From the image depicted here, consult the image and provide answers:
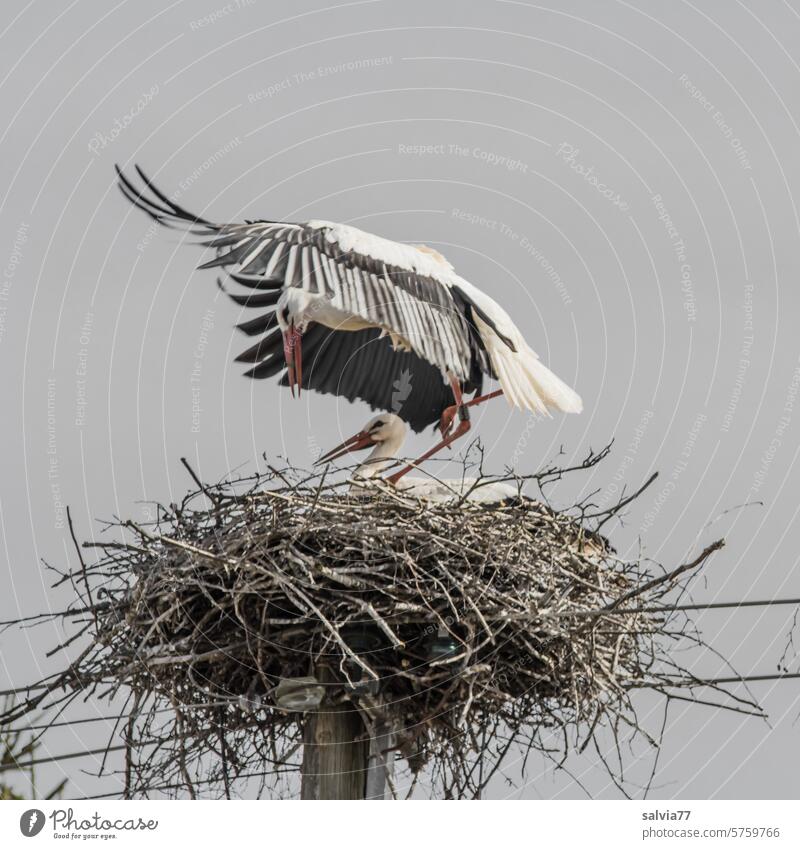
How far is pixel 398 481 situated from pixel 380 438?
0.59 m

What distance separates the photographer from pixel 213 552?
6.08 metres

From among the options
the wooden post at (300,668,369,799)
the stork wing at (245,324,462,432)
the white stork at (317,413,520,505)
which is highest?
the stork wing at (245,324,462,432)

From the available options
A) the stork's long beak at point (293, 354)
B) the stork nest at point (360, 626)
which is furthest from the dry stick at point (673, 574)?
the stork's long beak at point (293, 354)

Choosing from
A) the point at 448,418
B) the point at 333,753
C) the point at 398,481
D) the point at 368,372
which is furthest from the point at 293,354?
the point at 333,753

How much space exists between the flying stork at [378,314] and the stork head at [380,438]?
18 cm

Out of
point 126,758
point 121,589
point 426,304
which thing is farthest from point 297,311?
point 126,758

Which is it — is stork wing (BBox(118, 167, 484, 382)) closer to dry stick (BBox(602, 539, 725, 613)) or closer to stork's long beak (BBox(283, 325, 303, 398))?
stork's long beak (BBox(283, 325, 303, 398))

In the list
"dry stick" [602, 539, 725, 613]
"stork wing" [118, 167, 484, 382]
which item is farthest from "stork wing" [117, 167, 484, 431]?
"dry stick" [602, 539, 725, 613]

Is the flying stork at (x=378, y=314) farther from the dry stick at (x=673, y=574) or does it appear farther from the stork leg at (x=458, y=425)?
the dry stick at (x=673, y=574)

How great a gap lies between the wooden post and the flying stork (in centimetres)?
139

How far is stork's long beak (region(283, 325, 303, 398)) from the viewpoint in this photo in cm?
772

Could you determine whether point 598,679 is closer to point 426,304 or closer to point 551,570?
point 551,570

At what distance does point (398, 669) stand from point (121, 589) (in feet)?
3.72

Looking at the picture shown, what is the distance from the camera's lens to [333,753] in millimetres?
5980
